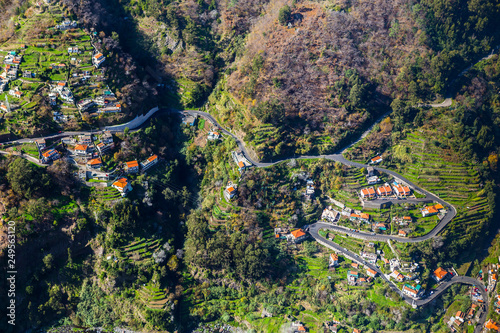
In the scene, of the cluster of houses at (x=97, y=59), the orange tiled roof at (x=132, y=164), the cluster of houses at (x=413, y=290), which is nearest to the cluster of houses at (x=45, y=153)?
the orange tiled roof at (x=132, y=164)

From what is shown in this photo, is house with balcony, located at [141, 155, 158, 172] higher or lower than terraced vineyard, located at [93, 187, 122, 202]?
higher

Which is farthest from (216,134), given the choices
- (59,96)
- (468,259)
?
(468,259)

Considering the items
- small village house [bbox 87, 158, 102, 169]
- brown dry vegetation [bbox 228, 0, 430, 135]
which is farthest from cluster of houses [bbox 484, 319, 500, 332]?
small village house [bbox 87, 158, 102, 169]

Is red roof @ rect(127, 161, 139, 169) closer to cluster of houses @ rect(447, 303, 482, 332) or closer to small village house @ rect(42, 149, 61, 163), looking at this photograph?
small village house @ rect(42, 149, 61, 163)

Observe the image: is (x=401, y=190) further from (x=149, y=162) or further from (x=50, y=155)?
(x=50, y=155)

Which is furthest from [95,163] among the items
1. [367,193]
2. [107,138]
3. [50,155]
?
[367,193]

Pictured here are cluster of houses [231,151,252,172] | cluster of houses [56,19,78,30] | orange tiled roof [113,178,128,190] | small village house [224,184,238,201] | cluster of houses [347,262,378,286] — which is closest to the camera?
cluster of houses [347,262,378,286]

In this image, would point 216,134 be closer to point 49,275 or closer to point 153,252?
point 153,252
